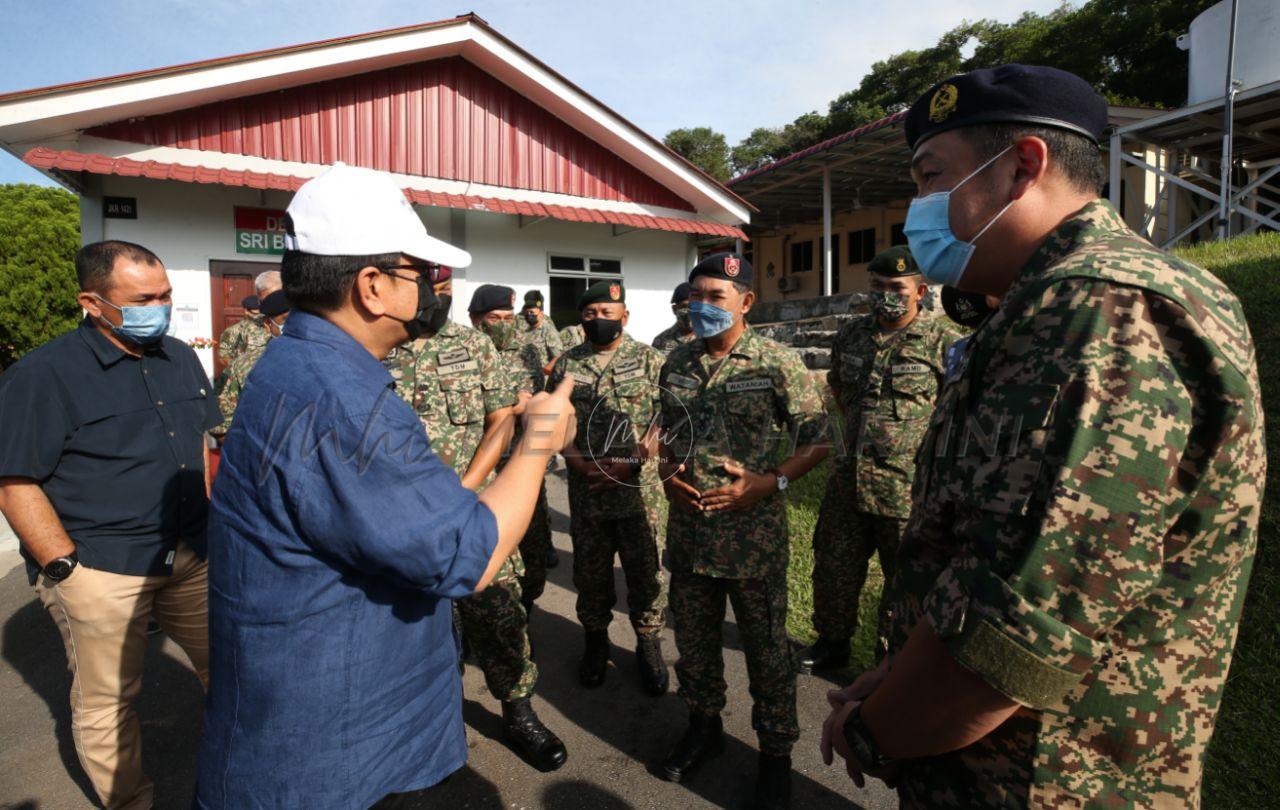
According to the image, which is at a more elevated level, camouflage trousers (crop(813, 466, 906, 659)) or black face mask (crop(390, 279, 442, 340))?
black face mask (crop(390, 279, 442, 340))

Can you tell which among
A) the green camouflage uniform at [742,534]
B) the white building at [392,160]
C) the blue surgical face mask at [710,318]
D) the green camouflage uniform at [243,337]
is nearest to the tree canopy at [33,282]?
the white building at [392,160]

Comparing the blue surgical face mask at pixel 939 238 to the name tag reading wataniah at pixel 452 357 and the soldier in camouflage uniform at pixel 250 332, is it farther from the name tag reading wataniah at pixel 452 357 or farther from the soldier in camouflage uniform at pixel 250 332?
the soldier in camouflage uniform at pixel 250 332

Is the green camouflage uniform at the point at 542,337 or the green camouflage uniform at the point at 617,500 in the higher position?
the green camouflage uniform at the point at 542,337

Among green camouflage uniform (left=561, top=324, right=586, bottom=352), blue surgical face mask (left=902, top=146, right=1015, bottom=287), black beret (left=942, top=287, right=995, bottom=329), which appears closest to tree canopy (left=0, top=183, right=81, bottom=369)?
green camouflage uniform (left=561, top=324, right=586, bottom=352)

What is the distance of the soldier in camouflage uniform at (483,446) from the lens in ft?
9.61

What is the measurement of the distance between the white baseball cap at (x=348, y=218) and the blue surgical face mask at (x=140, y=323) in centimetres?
165

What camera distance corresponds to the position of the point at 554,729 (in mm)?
3143

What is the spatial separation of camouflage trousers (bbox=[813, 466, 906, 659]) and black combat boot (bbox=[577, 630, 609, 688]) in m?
1.25

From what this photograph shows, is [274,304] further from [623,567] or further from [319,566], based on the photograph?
[319,566]

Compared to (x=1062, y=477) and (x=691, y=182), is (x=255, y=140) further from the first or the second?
(x=1062, y=477)

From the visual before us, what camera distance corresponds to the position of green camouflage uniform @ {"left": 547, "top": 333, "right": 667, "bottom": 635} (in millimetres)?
3633

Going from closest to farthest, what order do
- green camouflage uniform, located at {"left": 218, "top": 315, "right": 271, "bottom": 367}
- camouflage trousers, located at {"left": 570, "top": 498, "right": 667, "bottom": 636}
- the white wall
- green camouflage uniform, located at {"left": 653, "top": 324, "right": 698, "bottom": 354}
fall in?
camouflage trousers, located at {"left": 570, "top": 498, "right": 667, "bottom": 636}, green camouflage uniform, located at {"left": 218, "top": 315, "right": 271, "bottom": 367}, green camouflage uniform, located at {"left": 653, "top": 324, "right": 698, "bottom": 354}, the white wall

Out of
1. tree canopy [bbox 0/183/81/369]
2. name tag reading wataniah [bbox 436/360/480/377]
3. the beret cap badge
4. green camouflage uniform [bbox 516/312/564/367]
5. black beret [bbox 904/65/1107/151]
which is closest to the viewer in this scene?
black beret [bbox 904/65/1107/151]

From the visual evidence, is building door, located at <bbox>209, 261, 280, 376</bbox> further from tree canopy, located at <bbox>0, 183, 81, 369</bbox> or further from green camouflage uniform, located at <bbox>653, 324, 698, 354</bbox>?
tree canopy, located at <bbox>0, 183, 81, 369</bbox>
